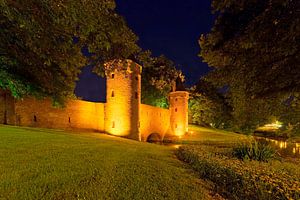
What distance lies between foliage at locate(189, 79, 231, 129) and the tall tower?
79.9 ft

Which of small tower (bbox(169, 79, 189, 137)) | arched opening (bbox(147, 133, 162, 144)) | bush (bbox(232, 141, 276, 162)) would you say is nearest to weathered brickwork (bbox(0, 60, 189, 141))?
arched opening (bbox(147, 133, 162, 144))

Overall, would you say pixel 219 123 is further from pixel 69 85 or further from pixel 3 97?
pixel 3 97

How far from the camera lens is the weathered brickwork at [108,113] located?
18.1 meters

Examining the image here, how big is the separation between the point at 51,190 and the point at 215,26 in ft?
22.5

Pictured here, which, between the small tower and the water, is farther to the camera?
the small tower

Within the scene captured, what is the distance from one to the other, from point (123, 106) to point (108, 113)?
6.43ft

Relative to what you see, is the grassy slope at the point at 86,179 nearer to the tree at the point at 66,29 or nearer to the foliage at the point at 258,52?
the tree at the point at 66,29

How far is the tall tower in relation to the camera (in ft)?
80.1

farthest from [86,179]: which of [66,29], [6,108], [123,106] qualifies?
[123,106]

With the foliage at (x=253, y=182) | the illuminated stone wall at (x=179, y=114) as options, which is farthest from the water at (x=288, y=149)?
the foliage at (x=253, y=182)

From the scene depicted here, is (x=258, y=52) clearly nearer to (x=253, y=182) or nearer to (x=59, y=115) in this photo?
(x=253, y=182)

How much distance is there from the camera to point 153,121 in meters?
32.4

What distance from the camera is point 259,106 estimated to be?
822cm

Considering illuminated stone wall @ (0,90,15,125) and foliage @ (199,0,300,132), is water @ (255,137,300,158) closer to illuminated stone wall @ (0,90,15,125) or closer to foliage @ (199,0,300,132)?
foliage @ (199,0,300,132)
